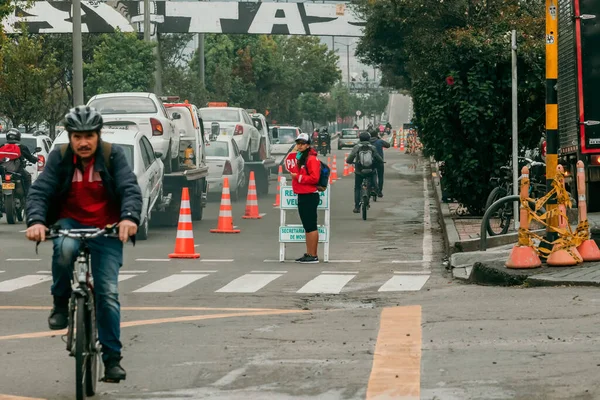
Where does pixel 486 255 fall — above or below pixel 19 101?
below

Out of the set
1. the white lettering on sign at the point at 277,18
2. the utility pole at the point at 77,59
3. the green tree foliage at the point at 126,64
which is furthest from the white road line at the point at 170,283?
the white lettering on sign at the point at 277,18

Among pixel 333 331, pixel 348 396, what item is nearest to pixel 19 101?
pixel 333 331

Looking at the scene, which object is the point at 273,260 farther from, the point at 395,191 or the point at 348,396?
→ the point at 395,191

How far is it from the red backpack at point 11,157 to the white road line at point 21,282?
32.7ft

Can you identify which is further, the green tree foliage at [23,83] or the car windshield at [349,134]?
the car windshield at [349,134]

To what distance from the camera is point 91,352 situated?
7.38 metres

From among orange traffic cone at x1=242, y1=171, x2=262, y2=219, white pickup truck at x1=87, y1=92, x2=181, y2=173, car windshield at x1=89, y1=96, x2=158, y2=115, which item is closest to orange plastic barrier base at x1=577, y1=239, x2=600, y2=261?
white pickup truck at x1=87, y1=92, x2=181, y2=173

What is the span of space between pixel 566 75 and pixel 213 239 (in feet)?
20.9

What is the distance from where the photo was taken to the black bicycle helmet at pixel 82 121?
7.52m

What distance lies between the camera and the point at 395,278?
15938mm

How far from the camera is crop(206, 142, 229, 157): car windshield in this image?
108 ft

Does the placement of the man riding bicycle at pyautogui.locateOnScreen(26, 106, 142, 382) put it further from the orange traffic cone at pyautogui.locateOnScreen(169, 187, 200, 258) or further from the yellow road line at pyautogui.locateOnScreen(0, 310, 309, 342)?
the orange traffic cone at pyautogui.locateOnScreen(169, 187, 200, 258)

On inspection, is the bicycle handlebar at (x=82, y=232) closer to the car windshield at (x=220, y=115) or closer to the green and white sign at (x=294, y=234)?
the green and white sign at (x=294, y=234)

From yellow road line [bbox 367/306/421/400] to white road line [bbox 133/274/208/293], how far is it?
3719mm
